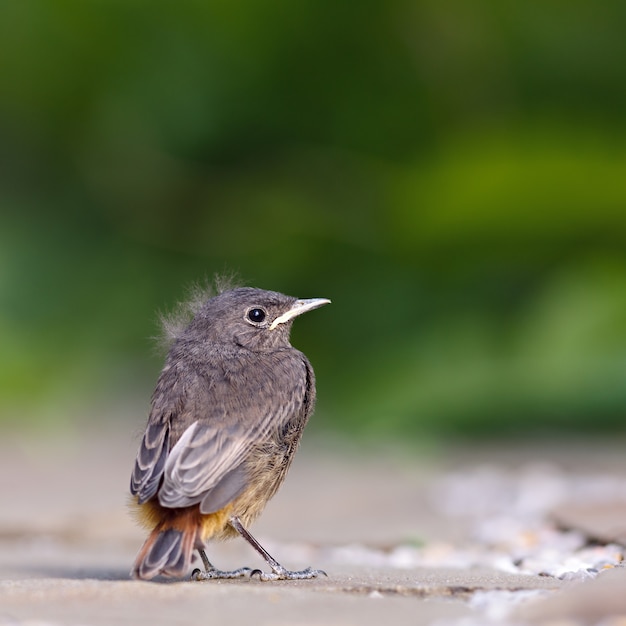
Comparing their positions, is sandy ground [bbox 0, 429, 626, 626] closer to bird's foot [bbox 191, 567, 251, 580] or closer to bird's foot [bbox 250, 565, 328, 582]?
bird's foot [bbox 250, 565, 328, 582]

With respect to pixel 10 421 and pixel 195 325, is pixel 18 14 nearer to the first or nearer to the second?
pixel 10 421

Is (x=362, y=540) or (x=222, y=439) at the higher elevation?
(x=362, y=540)

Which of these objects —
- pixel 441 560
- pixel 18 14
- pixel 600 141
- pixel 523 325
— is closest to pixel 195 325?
pixel 441 560

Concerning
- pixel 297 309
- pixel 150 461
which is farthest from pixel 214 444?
pixel 297 309

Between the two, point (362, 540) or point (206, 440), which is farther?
point (362, 540)

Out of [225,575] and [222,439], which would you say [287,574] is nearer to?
[225,575]

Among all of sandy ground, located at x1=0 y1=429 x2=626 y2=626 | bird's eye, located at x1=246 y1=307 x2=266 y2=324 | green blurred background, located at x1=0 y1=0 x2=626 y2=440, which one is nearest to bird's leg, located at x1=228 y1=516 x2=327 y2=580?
sandy ground, located at x1=0 y1=429 x2=626 y2=626
